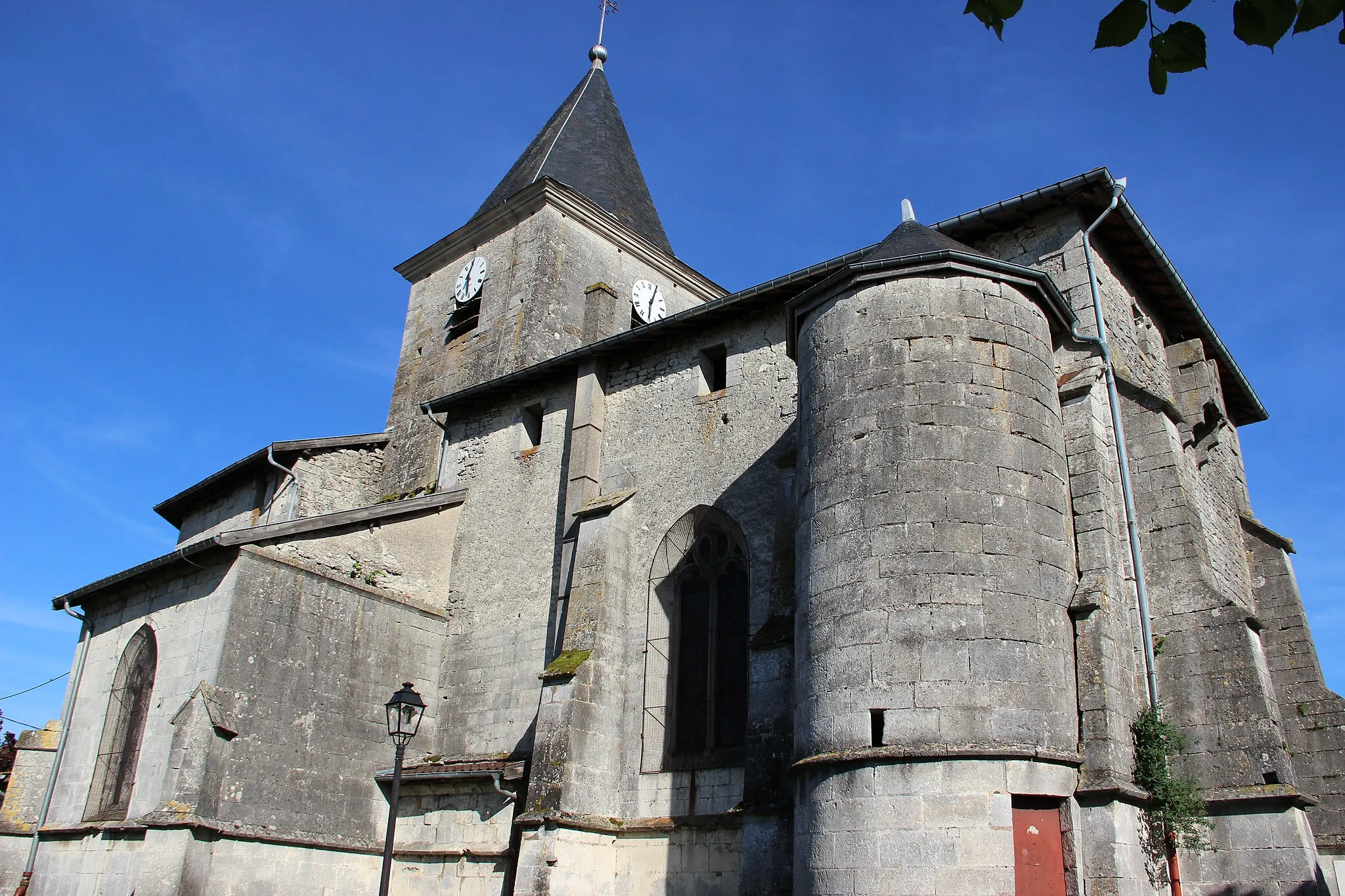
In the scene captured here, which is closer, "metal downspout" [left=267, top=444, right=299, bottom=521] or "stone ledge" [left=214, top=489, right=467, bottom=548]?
"stone ledge" [left=214, top=489, right=467, bottom=548]

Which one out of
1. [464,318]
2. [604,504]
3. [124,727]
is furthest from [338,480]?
[604,504]

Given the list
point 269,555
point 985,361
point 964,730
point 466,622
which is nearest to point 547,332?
point 466,622

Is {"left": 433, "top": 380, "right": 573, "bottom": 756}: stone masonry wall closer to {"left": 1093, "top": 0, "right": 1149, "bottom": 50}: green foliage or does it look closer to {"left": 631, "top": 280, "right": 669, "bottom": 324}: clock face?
{"left": 631, "top": 280, "right": 669, "bottom": 324}: clock face

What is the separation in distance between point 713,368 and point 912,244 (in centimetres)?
378

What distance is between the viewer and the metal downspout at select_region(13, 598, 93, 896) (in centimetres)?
1279

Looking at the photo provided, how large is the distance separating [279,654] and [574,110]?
14521mm

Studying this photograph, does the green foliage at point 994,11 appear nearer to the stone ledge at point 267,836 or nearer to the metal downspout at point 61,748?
the stone ledge at point 267,836

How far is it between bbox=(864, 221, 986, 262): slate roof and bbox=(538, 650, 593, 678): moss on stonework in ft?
17.0

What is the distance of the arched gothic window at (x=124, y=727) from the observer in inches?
478

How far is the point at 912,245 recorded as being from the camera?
9406 millimetres

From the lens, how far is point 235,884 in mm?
10477

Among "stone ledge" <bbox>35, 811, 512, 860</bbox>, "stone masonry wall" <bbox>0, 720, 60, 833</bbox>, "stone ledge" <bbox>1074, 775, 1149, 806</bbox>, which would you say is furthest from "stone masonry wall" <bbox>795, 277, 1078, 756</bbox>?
"stone masonry wall" <bbox>0, 720, 60, 833</bbox>

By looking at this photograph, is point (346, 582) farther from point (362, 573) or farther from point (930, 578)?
point (930, 578)

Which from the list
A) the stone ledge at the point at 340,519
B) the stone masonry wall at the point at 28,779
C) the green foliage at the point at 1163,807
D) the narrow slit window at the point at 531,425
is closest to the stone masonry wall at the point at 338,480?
the stone ledge at the point at 340,519
